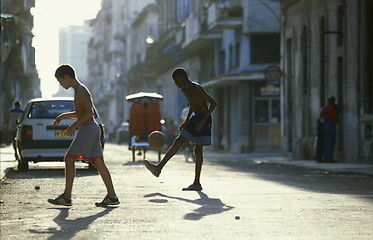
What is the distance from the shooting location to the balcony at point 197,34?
47250 millimetres

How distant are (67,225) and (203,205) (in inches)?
101

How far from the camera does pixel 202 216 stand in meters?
9.91

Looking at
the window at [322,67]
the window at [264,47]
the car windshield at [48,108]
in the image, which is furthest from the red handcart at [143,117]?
the window at [264,47]

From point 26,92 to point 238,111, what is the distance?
1971 inches

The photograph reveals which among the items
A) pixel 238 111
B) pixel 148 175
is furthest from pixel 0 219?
pixel 238 111

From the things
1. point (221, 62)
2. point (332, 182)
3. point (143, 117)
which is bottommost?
point (332, 182)

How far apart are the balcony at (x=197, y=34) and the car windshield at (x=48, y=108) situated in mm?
27377

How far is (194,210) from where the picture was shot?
416 inches

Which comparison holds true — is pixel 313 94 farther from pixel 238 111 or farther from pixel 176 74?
pixel 176 74

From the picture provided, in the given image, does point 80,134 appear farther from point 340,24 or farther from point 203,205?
point 340,24

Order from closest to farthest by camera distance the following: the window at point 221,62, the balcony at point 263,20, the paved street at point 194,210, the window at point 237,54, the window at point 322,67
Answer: the paved street at point 194,210 < the window at point 322,67 < the balcony at point 263,20 < the window at point 237,54 < the window at point 221,62

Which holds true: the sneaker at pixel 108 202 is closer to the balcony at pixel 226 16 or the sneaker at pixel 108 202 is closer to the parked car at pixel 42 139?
the parked car at pixel 42 139

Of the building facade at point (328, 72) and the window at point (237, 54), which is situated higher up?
the window at point (237, 54)

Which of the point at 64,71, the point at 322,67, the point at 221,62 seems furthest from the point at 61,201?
the point at 221,62
